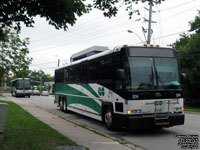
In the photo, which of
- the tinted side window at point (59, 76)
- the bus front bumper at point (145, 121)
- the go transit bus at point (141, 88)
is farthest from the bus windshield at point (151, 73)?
the tinted side window at point (59, 76)

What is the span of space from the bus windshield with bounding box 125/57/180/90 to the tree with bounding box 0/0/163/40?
1814 mm

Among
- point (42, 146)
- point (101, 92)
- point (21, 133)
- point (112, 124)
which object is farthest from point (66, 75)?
point (42, 146)

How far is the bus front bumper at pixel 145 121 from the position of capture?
29.2 feet

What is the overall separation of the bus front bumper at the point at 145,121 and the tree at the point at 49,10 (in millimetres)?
3669

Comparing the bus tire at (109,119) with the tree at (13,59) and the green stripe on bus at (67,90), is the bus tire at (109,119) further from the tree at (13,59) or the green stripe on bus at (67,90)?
the tree at (13,59)

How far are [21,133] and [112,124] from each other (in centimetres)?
354

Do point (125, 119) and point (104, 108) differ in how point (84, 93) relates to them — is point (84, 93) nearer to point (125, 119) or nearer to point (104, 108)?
point (104, 108)

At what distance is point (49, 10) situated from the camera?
8227 millimetres

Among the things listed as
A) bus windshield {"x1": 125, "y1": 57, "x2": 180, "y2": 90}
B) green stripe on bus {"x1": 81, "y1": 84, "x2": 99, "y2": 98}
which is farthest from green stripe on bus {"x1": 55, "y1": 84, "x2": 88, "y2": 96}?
bus windshield {"x1": 125, "y1": 57, "x2": 180, "y2": 90}

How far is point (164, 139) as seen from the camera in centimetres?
882

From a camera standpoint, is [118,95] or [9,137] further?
[118,95]

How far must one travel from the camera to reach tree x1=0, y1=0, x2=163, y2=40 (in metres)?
7.84

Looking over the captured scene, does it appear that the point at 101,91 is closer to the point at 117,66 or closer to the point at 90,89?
the point at 90,89

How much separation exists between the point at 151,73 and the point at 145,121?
176cm
